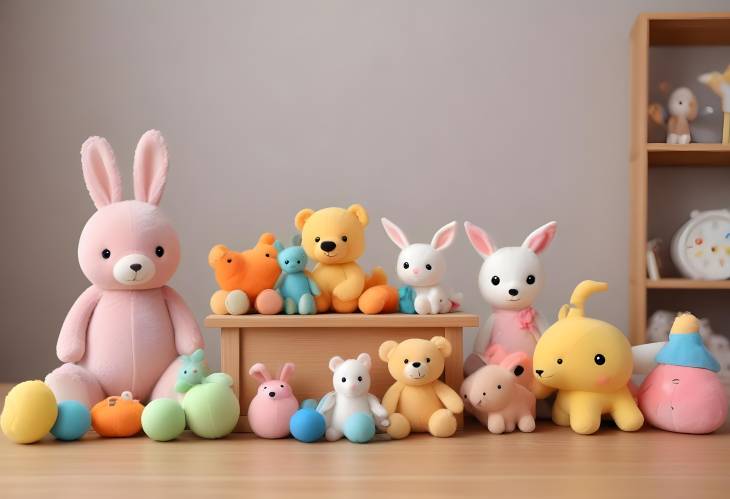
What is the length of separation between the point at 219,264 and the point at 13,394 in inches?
16.1

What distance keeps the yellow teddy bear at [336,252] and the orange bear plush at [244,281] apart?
8 cm

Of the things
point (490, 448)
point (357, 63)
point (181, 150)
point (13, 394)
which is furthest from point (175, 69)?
point (490, 448)

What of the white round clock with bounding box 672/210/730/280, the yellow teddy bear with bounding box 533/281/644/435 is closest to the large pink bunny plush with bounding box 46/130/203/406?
the yellow teddy bear with bounding box 533/281/644/435

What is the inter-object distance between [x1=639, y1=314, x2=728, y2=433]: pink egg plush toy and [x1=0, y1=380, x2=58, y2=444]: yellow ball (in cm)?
104

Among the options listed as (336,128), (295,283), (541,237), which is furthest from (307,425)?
(336,128)

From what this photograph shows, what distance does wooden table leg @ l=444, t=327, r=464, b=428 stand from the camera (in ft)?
4.96

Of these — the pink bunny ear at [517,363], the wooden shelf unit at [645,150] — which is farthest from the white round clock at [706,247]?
the pink bunny ear at [517,363]

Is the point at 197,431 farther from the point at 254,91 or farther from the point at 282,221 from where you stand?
the point at 254,91

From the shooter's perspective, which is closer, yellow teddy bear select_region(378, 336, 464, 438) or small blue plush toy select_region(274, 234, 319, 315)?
yellow teddy bear select_region(378, 336, 464, 438)

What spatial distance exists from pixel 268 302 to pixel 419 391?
32cm

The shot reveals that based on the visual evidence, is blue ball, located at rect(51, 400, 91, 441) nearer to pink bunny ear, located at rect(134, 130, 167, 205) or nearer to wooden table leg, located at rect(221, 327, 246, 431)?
wooden table leg, located at rect(221, 327, 246, 431)

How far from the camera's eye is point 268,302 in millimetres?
1515

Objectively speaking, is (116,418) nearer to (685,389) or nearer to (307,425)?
(307,425)

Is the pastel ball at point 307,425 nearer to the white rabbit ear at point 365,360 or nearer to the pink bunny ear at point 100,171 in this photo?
the white rabbit ear at point 365,360
